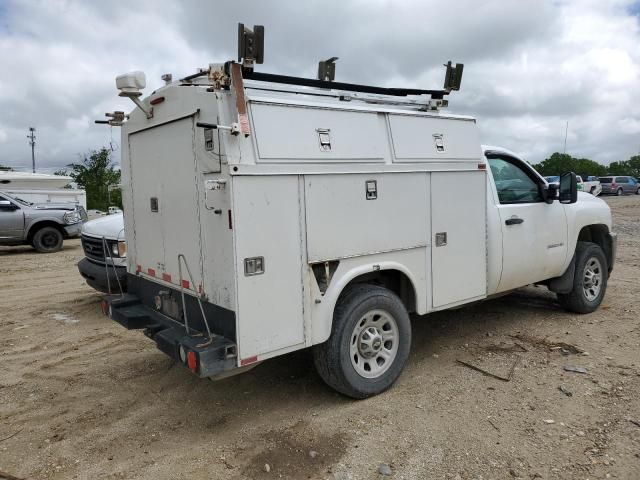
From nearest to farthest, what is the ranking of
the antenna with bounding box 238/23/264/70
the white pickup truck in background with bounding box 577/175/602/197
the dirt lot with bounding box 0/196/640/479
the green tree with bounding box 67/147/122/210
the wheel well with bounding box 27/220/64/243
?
the dirt lot with bounding box 0/196/640/479 → the antenna with bounding box 238/23/264/70 → the wheel well with bounding box 27/220/64/243 → the white pickup truck in background with bounding box 577/175/602/197 → the green tree with bounding box 67/147/122/210

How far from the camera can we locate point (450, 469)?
3.19 metres

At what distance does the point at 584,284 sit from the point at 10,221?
13.2m

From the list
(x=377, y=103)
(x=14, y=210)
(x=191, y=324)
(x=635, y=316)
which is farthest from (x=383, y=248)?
(x=14, y=210)

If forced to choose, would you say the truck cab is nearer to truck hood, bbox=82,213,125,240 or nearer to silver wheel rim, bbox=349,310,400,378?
silver wheel rim, bbox=349,310,400,378

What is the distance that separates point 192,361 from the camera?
3.32 m

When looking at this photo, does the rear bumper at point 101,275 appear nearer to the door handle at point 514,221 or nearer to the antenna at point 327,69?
the antenna at point 327,69

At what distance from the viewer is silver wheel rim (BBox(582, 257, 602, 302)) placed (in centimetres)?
633

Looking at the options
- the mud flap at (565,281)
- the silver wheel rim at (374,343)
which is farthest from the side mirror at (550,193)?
the silver wheel rim at (374,343)

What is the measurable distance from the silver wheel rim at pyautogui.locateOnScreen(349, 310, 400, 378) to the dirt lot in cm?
27

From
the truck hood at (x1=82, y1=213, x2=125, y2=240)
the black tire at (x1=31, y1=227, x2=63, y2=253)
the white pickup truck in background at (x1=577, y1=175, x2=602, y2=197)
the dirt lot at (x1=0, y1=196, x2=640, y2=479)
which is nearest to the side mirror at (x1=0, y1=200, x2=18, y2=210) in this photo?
the black tire at (x1=31, y1=227, x2=63, y2=253)

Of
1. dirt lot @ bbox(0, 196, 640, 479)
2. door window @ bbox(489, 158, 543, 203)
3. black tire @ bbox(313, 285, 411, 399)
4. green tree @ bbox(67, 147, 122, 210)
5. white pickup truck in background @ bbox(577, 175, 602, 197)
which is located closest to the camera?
dirt lot @ bbox(0, 196, 640, 479)

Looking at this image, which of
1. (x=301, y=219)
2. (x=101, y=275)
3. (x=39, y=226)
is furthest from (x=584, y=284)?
(x=39, y=226)

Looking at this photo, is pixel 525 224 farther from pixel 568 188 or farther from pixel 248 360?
pixel 248 360

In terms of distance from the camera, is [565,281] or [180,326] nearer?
[180,326]
